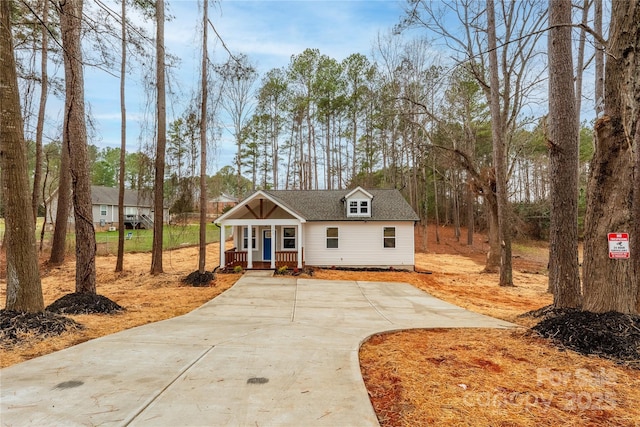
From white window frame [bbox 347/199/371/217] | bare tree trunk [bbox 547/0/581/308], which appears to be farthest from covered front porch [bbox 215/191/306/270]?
bare tree trunk [bbox 547/0/581/308]

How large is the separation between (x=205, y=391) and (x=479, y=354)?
3288 millimetres

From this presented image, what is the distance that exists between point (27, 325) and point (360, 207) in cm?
1340

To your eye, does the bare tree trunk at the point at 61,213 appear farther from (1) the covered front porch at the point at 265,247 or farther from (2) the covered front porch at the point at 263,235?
(1) the covered front porch at the point at 265,247

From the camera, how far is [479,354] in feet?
13.5

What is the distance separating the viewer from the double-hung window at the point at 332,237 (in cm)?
1593

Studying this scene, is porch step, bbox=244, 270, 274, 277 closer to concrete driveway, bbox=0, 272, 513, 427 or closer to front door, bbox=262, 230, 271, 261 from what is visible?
front door, bbox=262, 230, 271, 261

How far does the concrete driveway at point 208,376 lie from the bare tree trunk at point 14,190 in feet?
4.95

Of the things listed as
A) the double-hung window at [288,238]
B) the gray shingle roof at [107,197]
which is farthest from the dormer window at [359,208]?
the gray shingle roof at [107,197]

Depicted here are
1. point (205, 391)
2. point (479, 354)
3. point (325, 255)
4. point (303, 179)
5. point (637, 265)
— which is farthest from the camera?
point (303, 179)

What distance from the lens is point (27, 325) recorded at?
4.50 m

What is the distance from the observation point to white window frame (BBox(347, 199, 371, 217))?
1614cm

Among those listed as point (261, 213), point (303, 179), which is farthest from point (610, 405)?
point (303, 179)

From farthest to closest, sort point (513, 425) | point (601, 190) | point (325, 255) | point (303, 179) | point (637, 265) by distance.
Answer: point (303, 179) < point (325, 255) < point (637, 265) < point (601, 190) < point (513, 425)

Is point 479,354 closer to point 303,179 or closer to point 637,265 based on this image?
point 637,265
